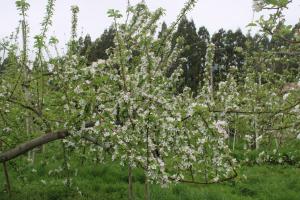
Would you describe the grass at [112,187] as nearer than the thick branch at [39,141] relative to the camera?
No

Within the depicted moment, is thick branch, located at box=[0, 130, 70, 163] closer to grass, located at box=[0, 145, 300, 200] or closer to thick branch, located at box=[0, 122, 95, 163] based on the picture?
thick branch, located at box=[0, 122, 95, 163]

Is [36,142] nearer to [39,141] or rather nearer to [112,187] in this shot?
[39,141]

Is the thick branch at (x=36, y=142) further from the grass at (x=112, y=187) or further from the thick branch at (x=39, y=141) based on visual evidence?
the grass at (x=112, y=187)

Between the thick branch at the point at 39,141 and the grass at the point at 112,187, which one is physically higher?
the thick branch at the point at 39,141

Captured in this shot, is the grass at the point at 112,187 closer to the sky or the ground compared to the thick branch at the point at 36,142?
closer to the ground

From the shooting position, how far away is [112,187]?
8336mm

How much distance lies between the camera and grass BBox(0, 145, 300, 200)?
7.79m

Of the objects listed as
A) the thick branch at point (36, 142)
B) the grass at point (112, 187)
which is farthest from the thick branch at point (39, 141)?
the grass at point (112, 187)

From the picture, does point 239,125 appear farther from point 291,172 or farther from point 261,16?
point 261,16

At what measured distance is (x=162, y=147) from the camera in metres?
5.00

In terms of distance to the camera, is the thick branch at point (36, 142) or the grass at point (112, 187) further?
the grass at point (112, 187)

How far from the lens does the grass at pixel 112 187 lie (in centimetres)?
779

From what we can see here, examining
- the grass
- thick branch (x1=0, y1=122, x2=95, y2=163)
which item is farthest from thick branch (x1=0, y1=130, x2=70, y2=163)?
the grass

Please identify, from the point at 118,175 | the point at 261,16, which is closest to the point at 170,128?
the point at 261,16
